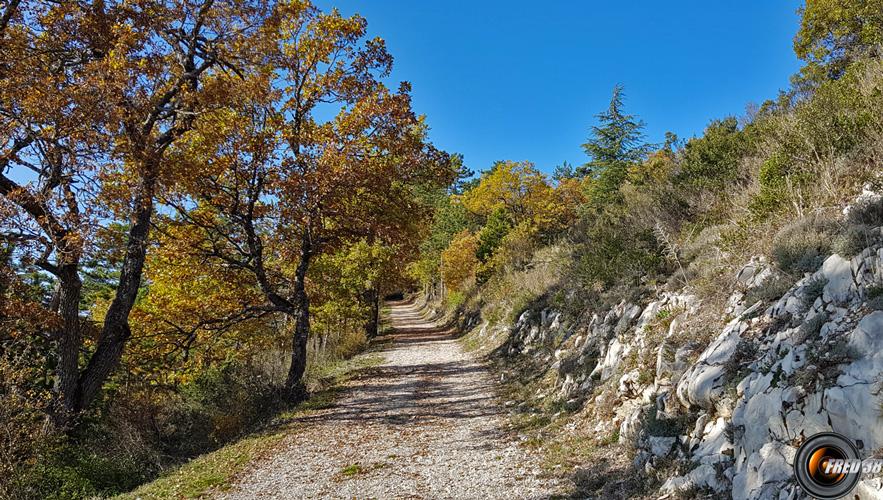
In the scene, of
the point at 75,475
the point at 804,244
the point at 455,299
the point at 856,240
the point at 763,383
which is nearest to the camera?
the point at 763,383

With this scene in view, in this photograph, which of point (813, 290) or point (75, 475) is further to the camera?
point (75, 475)

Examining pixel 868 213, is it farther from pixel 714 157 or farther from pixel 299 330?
pixel 299 330

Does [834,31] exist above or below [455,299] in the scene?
above

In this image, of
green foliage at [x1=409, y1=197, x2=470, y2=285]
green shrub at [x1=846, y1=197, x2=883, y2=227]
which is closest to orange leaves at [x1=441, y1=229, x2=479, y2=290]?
green foliage at [x1=409, y1=197, x2=470, y2=285]

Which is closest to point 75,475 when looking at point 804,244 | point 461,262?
point 804,244

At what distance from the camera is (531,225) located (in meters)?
25.0

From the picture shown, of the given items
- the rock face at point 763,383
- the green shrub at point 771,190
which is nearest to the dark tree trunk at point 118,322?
the rock face at point 763,383

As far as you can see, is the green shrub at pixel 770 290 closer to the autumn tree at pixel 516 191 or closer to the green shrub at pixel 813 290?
the green shrub at pixel 813 290

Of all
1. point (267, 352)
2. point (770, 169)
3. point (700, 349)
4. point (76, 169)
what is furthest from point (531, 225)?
point (76, 169)

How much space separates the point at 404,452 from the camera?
25.0 feet

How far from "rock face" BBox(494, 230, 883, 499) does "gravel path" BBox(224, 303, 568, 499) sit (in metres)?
1.79
